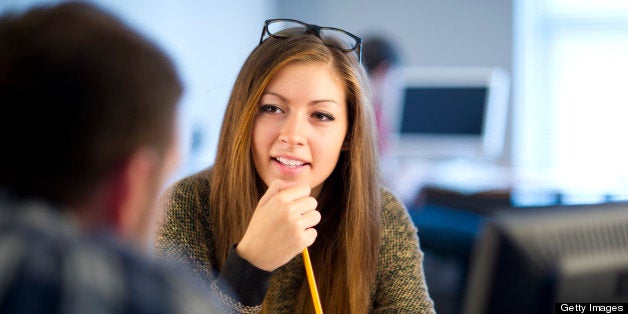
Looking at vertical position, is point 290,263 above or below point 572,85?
below

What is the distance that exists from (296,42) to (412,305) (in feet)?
1.63

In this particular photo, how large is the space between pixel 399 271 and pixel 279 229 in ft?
1.04

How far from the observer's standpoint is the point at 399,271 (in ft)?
3.78

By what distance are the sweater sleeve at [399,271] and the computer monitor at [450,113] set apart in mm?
1977

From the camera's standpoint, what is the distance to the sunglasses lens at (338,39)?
Answer: 1154 mm

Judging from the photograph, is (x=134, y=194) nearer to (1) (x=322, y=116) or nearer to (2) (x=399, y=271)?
(1) (x=322, y=116)

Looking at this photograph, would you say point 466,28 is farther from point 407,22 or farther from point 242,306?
point 242,306

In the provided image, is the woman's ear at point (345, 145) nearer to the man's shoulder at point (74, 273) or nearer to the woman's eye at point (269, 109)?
the woman's eye at point (269, 109)

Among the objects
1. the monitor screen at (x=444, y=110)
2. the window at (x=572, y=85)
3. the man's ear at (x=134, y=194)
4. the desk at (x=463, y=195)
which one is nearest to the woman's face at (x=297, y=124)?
the man's ear at (x=134, y=194)

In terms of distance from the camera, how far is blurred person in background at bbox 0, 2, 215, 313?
0.43m

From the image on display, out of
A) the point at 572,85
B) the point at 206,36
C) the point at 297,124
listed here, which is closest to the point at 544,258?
the point at 297,124

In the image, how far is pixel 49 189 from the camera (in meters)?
0.45

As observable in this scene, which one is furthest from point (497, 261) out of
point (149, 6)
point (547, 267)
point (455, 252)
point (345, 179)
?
point (149, 6)

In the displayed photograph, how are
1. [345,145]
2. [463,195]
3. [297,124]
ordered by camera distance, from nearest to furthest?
[297,124], [345,145], [463,195]
